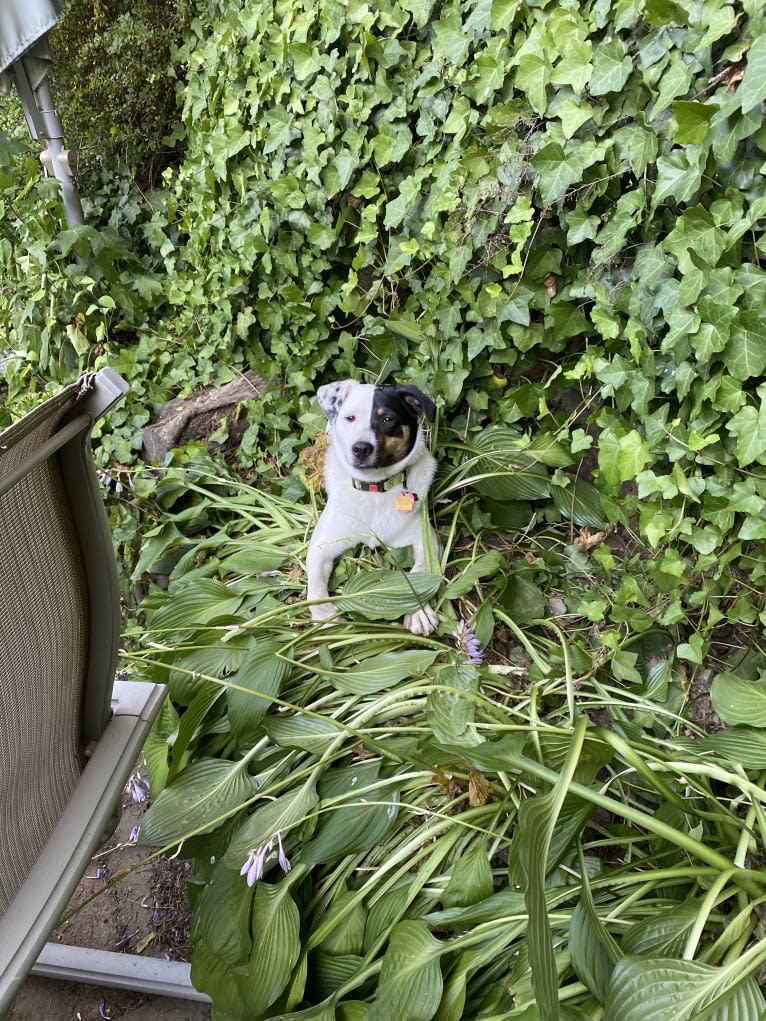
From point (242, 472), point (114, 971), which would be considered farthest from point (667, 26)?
point (114, 971)

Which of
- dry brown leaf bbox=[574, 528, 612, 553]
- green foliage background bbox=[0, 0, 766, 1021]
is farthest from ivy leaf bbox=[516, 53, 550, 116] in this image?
dry brown leaf bbox=[574, 528, 612, 553]

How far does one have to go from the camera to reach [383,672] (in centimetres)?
167

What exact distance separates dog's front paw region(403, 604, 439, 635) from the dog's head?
0.41m

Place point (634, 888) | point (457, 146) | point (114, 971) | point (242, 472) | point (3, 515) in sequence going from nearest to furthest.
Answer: point (3, 515) < point (634, 888) < point (114, 971) < point (457, 146) < point (242, 472)

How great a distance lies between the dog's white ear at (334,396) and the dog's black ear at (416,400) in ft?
0.50

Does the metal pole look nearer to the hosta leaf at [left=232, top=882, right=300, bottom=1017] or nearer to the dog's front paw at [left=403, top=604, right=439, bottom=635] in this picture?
the dog's front paw at [left=403, top=604, right=439, bottom=635]

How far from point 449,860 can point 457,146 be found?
1799mm

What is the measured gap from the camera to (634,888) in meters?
1.30

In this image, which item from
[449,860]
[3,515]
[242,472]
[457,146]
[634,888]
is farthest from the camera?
[242,472]

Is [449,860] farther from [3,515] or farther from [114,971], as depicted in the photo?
[3,515]

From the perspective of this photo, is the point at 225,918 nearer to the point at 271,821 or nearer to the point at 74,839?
the point at 271,821

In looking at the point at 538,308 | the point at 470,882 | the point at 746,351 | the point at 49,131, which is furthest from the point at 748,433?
the point at 49,131

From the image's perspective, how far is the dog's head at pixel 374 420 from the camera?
181 cm

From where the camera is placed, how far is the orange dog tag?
190 cm
